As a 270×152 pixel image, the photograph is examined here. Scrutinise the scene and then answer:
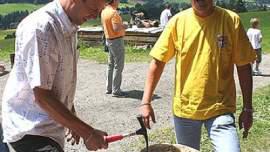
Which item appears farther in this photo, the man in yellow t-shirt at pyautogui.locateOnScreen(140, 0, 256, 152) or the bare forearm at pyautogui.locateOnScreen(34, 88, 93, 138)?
the man in yellow t-shirt at pyautogui.locateOnScreen(140, 0, 256, 152)

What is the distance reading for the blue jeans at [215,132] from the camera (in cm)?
391

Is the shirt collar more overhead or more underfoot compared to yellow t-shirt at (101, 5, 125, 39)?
more overhead

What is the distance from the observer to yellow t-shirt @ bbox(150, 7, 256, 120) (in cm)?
410

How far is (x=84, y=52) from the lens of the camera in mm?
18672

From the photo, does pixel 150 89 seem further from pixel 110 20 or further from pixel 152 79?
pixel 110 20

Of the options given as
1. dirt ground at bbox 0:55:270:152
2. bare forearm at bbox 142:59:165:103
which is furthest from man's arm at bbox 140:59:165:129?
dirt ground at bbox 0:55:270:152

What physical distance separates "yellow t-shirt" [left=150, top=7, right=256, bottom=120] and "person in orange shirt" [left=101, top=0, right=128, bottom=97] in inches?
239

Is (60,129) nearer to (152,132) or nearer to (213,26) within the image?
(213,26)

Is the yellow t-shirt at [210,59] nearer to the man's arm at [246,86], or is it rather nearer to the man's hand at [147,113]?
the man's arm at [246,86]

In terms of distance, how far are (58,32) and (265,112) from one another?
6.91 meters

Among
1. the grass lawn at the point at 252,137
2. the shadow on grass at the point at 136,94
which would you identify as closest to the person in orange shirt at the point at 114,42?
the shadow on grass at the point at 136,94

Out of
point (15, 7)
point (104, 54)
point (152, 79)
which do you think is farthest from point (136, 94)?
point (15, 7)

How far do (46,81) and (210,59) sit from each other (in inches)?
64.0

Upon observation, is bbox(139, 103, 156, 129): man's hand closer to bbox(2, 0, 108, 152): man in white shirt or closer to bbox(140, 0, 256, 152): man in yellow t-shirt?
bbox(140, 0, 256, 152): man in yellow t-shirt
